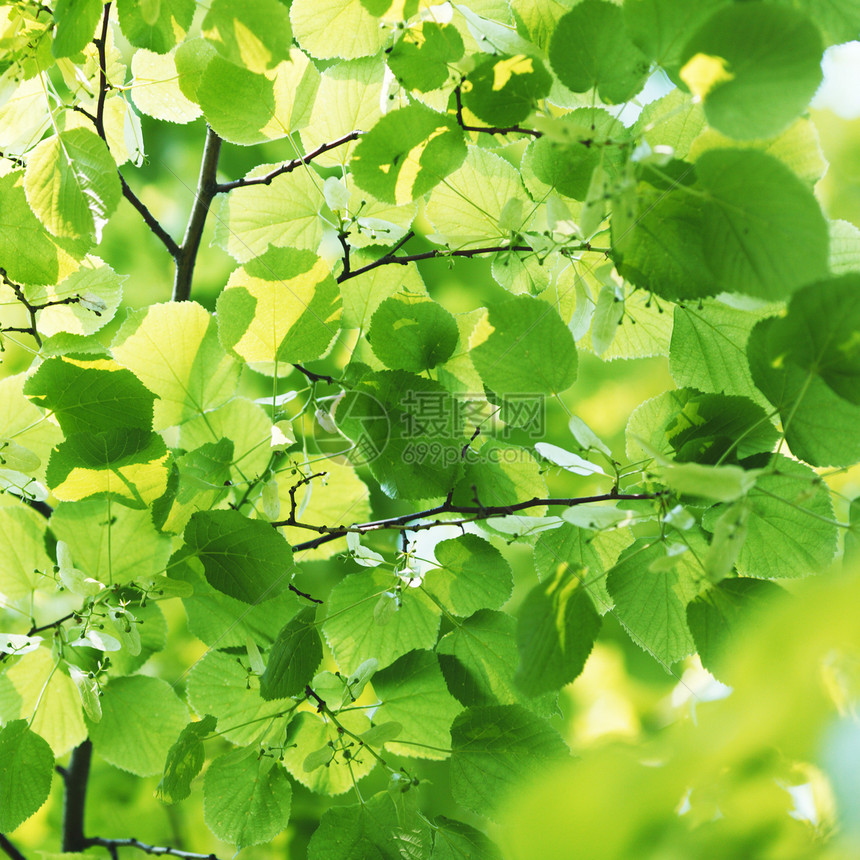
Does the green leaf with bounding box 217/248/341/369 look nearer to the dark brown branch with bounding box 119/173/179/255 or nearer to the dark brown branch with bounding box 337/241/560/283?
the dark brown branch with bounding box 337/241/560/283

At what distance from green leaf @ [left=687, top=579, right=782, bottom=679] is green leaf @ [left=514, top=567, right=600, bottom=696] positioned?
9cm

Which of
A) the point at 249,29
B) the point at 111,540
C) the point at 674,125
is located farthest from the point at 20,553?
the point at 674,125

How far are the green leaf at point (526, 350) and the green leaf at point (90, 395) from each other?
0.33 metres

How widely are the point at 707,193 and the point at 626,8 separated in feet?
0.54

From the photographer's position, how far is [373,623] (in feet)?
2.32

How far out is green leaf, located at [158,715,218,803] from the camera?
62cm

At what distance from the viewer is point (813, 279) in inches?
17.2

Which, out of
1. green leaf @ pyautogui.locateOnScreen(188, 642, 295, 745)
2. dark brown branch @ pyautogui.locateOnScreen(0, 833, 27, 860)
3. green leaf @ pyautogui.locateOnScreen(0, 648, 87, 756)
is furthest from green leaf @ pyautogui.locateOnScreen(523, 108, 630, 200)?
dark brown branch @ pyautogui.locateOnScreen(0, 833, 27, 860)

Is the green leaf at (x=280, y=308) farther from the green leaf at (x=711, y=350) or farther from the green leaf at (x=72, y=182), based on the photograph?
the green leaf at (x=711, y=350)

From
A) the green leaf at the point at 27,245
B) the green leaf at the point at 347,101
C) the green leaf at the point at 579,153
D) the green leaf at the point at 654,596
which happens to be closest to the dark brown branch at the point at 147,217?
the green leaf at the point at 27,245

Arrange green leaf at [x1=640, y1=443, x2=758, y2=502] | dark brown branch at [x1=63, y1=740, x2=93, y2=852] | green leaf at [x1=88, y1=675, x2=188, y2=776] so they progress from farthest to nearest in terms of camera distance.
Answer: dark brown branch at [x1=63, y1=740, x2=93, y2=852]
green leaf at [x1=88, y1=675, x2=188, y2=776]
green leaf at [x1=640, y1=443, x2=758, y2=502]

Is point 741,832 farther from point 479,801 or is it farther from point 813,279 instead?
point 479,801

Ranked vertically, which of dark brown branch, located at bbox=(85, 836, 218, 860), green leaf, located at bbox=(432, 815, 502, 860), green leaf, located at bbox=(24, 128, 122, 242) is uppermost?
green leaf, located at bbox=(24, 128, 122, 242)

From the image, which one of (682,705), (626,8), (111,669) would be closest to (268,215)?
(626,8)
